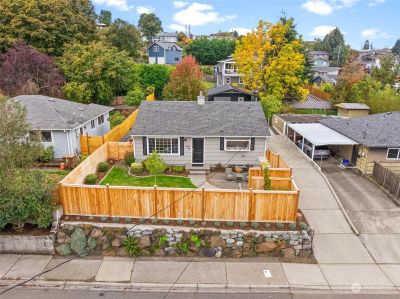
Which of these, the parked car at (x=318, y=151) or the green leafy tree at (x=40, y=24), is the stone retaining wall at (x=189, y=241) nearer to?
the parked car at (x=318, y=151)

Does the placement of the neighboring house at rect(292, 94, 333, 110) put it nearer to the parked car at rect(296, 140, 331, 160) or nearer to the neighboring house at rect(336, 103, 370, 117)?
the neighboring house at rect(336, 103, 370, 117)

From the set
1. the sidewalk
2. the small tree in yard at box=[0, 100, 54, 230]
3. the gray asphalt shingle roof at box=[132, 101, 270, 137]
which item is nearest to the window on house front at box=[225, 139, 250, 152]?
the gray asphalt shingle roof at box=[132, 101, 270, 137]

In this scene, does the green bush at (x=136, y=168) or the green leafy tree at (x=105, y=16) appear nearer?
the green bush at (x=136, y=168)

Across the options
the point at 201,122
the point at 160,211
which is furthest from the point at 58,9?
the point at 160,211

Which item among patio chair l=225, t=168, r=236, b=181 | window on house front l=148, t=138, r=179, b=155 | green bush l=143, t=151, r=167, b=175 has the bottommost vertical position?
patio chair l=225, t=168, r=236, b=181

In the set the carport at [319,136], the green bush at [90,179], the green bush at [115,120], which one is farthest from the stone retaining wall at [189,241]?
the green bush at [115,120]

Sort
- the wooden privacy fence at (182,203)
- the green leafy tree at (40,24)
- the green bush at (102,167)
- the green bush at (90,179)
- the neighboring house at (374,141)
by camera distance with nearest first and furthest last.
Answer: the wooden privacy fence at (182,203), the green bush at (90,179), the green bush at (102,167), the neighboring house at (374,141), the green leafy tree at (40,24)

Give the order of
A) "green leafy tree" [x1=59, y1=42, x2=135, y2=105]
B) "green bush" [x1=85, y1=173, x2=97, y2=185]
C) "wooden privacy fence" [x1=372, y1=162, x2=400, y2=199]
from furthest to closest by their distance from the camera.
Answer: "green leafy tree" [x1=59, y1=42, x2=135, y2=105], "green bush" [x1=85, y1=173, x2=97, y2=185], "wooden privacy fence" [x1=372, y1=162, x2=400, y2=199]
